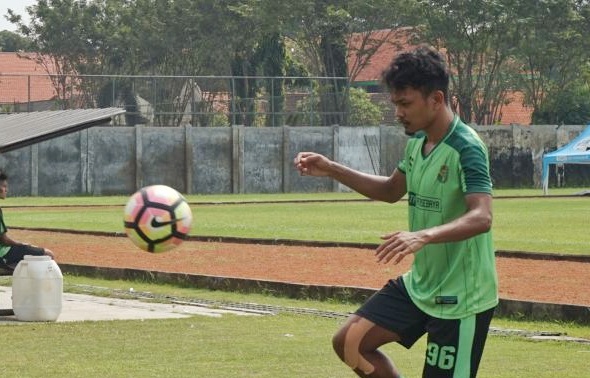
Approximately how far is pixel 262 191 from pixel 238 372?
50.1 metres

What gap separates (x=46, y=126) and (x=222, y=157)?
A: 4269cm

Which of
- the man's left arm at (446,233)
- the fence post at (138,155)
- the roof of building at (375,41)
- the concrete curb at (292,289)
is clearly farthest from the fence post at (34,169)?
the man's left arm at (446,233)

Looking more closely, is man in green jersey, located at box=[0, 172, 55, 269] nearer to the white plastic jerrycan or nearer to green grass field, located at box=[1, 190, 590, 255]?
the white plastic jerrycan

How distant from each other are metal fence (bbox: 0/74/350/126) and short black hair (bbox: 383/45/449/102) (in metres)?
51.5

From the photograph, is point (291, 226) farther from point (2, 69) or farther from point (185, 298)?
point (2, 69)

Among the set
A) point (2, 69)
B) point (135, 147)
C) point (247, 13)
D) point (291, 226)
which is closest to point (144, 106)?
point (135, 147)

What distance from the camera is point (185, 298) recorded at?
17.8 m

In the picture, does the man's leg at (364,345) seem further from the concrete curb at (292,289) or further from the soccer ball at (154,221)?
the concrete curb at (292,289)

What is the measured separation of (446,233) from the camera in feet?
22.0

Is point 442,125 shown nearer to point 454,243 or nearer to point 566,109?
point 454,243

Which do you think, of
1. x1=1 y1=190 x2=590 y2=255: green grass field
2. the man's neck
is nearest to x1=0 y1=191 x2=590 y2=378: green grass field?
the man's neck

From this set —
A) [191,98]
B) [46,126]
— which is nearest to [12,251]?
[46,126]

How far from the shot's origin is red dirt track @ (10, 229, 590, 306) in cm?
1802

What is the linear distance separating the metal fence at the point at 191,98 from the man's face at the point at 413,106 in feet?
169
